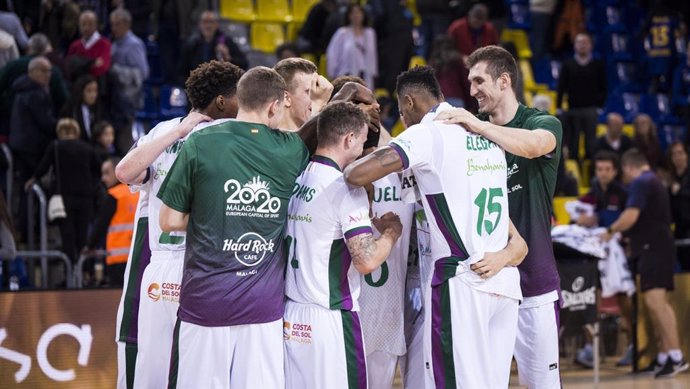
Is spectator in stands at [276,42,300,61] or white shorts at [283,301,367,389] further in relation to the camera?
spectator in stands at [276,42,300,61]

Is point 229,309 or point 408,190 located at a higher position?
point 408,190

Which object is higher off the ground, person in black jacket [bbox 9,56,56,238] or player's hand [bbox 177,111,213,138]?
person in black jacket [bbox 9,56,56,238]

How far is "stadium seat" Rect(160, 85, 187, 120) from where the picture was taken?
16172 millimetres

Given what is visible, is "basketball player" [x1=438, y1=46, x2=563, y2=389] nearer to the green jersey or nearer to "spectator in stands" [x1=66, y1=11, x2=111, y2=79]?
the green jersey

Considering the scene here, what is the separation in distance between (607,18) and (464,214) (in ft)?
52.2

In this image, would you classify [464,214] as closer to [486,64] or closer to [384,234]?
[384,234]

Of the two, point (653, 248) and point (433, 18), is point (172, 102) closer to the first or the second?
point (433, 18)

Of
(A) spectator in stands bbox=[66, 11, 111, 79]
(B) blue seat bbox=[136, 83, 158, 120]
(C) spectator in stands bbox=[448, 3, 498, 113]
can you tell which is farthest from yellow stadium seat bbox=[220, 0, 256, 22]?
(A) spectator in stands bbox=[66, 11, 111, 79]

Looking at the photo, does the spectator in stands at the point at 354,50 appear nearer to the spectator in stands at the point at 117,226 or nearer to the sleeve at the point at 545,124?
the spectator in stands at the point at 117,226

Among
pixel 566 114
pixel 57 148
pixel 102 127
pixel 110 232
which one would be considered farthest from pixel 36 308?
pixel 566 114

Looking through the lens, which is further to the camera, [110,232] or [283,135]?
[110,232]

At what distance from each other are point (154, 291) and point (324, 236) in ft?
4.04

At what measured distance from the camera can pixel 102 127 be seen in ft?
46.4

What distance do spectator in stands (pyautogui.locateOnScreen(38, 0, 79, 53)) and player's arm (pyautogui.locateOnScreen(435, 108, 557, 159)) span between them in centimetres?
1033
